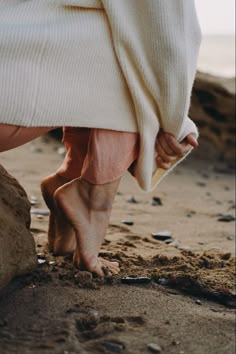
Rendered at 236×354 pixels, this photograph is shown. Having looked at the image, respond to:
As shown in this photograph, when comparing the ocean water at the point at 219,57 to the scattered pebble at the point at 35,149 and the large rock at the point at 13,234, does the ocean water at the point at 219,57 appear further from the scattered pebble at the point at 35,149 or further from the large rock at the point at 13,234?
the large rock at the point at 13,234

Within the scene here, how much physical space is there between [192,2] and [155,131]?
52 centimetres

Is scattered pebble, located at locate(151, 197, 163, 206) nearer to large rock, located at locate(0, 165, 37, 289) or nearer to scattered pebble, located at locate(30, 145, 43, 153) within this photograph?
scattered pebble, located at locate(30, 145, 43, 153)

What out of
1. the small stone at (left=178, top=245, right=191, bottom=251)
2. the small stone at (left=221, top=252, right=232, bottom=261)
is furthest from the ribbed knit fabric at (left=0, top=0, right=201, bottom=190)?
the small stone at (left=178, top=245, right=191, bottom=251)

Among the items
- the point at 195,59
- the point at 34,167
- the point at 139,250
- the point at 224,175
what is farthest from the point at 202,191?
the point at 195,59

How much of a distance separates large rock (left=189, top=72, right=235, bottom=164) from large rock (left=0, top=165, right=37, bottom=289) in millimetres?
3596

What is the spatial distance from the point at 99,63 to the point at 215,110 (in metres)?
3.83

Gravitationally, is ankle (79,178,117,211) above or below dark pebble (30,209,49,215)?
above

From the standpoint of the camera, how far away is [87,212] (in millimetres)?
2785

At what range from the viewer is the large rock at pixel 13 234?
8.39 feet

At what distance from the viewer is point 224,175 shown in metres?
6.40

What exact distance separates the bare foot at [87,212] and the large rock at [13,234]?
6.2 inches

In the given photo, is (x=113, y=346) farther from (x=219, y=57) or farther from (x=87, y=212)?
(x=219, y=57)

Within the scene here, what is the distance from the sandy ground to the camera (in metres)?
2.17

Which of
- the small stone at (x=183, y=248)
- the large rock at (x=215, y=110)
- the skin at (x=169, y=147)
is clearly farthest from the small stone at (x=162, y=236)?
the large rock at (x=215, y=110)
